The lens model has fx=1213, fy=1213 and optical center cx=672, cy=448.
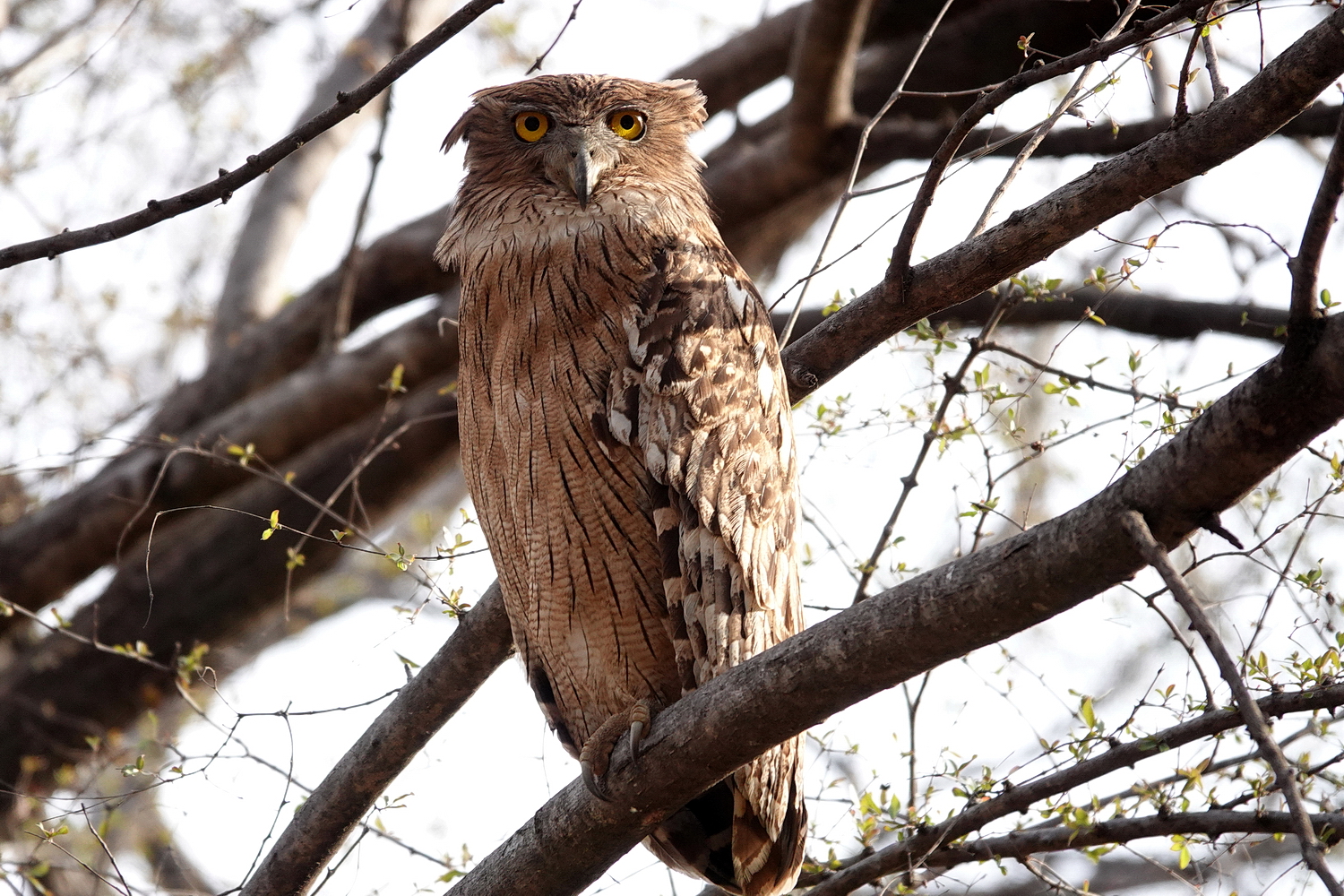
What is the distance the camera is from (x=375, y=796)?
3301 millimetres

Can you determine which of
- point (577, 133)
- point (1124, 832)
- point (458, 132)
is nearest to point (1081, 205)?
point (1124, 832)

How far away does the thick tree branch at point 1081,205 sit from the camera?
2076mm

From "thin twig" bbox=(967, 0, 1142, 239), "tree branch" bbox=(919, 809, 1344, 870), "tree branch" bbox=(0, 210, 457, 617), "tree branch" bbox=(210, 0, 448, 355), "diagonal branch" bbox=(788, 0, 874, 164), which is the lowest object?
"tree branch" bbox=(919, 809, 1344, 870)

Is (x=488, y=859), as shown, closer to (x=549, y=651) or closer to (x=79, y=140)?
(x=549, y=651)

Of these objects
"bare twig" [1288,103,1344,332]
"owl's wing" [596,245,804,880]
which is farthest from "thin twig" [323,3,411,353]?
"bare twig" [1288,103,1344,332]

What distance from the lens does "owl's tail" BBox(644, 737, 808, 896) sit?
2.88 m

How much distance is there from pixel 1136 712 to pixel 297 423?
461cm

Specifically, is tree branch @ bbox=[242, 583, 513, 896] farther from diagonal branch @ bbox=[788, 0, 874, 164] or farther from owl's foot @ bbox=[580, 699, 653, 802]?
diagonal branch @ bbox=[788, 0, 874, 164]

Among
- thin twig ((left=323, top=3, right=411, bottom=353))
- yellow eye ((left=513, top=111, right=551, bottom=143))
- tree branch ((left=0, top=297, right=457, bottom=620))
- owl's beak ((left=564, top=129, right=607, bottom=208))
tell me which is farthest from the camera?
tree branch ((left=0, top=297, right=457, bottom=620))

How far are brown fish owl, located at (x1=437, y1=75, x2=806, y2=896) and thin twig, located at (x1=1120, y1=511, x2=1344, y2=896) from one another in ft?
4.24

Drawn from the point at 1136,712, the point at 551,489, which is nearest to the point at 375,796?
the point at 551,489

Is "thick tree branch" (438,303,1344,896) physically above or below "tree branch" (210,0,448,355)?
below

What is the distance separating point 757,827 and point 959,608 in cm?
122

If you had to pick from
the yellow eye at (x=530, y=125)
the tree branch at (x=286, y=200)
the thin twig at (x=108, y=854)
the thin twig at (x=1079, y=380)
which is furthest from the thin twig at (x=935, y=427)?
the tree branch at (x=286, y=200)
